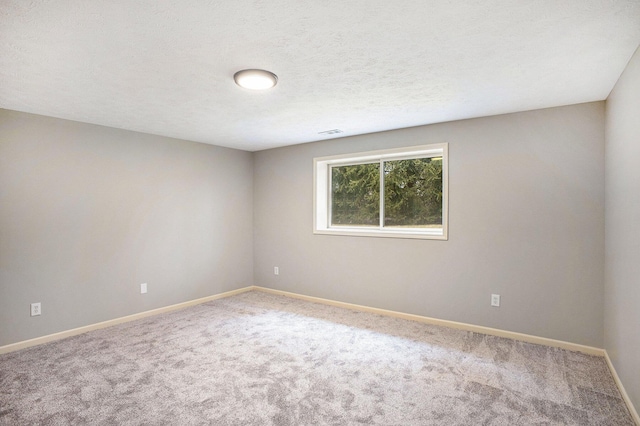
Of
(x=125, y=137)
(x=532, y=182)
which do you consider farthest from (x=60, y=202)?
(x=532, y=182)

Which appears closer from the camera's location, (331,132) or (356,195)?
(331,132)

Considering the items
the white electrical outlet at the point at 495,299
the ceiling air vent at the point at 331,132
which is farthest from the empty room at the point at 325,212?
the ceiling air vent at the point at 331,132

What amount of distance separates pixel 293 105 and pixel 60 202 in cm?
262

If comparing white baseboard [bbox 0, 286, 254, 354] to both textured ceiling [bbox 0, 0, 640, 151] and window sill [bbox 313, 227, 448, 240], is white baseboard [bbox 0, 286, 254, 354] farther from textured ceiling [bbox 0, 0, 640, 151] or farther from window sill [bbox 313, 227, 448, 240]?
textured ceiling [bbox 0, 0, 640, 151]

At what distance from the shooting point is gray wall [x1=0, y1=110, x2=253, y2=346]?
3236 millimetres

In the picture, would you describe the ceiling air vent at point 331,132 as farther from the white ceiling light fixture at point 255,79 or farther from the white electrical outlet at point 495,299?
the white electrical outlet at point 495,299

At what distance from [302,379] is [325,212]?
2811 mm

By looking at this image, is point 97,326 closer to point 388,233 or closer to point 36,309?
point 36,309

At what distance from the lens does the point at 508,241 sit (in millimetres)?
3410

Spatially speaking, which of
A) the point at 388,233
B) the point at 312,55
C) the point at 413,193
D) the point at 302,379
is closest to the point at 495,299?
the point at 388,233

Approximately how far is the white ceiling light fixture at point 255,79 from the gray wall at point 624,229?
2.29 meters

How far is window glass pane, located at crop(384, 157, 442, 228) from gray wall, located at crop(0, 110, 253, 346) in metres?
2.42

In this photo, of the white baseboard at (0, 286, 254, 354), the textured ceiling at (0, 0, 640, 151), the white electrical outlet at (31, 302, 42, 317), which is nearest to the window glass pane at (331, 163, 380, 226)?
the textured ceiling at (0, 0, 640, 151)

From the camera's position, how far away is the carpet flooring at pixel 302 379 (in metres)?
2.13
